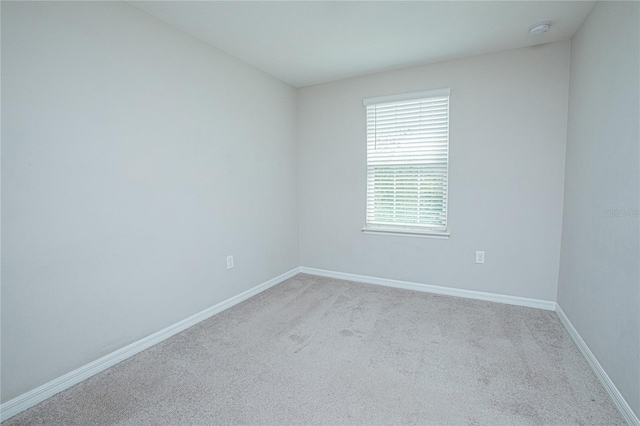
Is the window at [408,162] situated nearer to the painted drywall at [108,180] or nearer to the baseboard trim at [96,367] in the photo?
the painted drywall at [108,180]

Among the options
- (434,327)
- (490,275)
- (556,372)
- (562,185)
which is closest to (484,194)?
(562,185)

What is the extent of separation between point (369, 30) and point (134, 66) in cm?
175

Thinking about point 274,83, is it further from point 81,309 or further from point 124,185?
point 81,309

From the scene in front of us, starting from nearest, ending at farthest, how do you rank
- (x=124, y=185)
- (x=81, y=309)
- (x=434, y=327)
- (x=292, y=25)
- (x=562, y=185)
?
(x=81, y=309), (x=124, y=185), (x=292, y=25), (x=434, y=327), (x=562, y=185)

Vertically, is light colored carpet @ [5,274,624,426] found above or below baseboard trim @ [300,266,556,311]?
below

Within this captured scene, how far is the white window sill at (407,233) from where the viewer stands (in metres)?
3.19

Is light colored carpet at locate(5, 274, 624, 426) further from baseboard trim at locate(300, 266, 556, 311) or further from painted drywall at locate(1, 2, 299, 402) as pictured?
painted drywall at locate(1, 2, 299, 402)

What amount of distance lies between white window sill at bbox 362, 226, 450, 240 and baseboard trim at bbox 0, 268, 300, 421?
1.69 m

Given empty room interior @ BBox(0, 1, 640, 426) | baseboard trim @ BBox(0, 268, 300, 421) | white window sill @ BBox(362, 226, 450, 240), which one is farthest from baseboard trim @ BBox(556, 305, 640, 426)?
baseboard trim @ BBox(0, 268, 300, 421)

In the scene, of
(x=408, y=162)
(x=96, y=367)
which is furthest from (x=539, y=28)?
(x=96, y=367)

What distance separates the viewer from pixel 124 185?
81.0 inches

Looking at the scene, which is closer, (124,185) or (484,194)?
(124,185)

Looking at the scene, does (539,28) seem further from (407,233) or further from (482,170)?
(407,233)

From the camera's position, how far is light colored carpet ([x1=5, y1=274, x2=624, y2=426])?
157 centimetres
